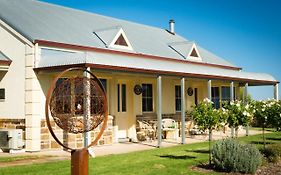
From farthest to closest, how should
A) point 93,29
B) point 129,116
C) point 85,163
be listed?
1. point 93,29
2. point 129,116
3. point 85,163

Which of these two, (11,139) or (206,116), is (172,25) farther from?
(206,116)

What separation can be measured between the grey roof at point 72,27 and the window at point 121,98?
80.1 inches

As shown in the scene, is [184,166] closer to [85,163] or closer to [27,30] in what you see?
[85,163]

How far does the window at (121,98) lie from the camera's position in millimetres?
17688

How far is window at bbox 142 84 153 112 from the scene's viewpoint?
19250 mm

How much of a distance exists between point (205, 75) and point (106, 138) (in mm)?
5642

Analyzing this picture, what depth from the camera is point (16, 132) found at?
45.4 ft

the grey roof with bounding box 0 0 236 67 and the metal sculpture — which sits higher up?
the grey roof with bounding box 0 0 236 67

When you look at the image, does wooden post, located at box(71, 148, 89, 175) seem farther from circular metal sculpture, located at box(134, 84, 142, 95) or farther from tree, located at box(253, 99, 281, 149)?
circular metal sculpture, located at box(134, 84, 142, 95)

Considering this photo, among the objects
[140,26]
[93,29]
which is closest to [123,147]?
[93,29]

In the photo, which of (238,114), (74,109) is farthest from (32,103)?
(238,114)

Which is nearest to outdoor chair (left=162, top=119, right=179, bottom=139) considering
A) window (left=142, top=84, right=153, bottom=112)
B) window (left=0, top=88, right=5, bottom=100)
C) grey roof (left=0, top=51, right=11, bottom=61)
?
window (left=142, top=84, right=153, bottom=112)

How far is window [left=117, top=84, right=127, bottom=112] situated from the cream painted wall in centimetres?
459

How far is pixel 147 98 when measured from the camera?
63.9 ft
